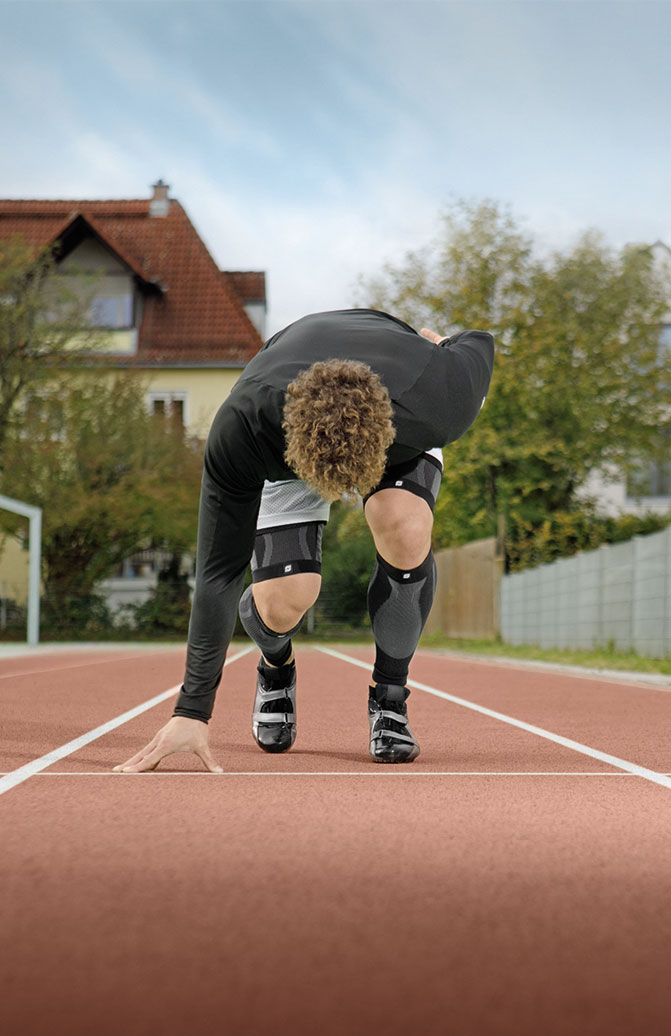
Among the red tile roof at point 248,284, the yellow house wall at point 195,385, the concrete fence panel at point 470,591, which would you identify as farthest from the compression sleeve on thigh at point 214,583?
the red tile roof at point 248,284

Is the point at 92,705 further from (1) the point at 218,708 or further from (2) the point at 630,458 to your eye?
(2) the point at 630,458

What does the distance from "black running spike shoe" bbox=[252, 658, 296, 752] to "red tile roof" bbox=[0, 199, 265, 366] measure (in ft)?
99.8

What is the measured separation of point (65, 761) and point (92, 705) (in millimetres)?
2914

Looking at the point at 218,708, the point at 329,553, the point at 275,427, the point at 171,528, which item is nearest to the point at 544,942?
the point at 275,427

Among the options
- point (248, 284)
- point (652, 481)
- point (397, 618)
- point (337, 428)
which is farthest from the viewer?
point (248, 284)

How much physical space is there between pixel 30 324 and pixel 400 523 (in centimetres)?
2652

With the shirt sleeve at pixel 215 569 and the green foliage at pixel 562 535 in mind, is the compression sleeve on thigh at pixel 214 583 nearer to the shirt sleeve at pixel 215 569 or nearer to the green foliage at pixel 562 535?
the shirt sleeve at pixel 215 569

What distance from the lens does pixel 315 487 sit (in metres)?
3.83

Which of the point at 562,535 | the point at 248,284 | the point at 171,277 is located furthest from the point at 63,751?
the point at 248,284

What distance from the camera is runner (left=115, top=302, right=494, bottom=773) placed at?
3.79 m

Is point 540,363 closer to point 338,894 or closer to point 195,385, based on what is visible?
point 195,385

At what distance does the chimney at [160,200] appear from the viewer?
3953cm

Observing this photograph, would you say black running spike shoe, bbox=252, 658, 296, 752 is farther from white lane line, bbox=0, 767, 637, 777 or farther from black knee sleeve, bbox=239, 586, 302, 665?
white lane line, bbox=0, 767, 637, 777

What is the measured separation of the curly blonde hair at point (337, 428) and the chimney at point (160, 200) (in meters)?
37.3
